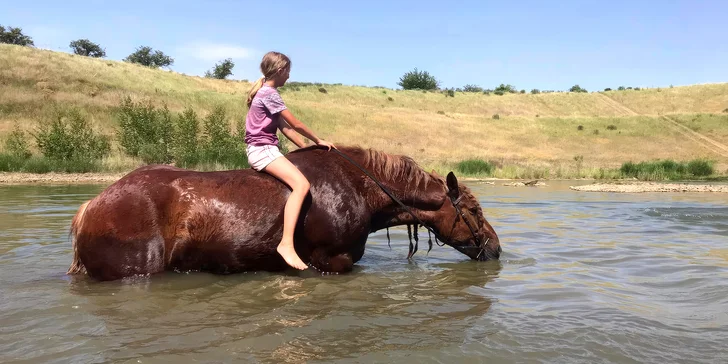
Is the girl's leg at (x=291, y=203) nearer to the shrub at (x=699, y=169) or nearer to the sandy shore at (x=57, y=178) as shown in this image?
the sandy shore at (x=57, y=178)

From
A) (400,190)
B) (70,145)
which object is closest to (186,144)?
(70,145)

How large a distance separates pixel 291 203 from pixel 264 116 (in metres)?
1.07

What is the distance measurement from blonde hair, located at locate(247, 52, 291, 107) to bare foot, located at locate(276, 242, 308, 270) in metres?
1.67

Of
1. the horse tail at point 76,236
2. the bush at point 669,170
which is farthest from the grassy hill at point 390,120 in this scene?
the horse tail at point 76,236

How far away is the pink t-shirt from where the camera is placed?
5.77 m

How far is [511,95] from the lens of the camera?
9450cm

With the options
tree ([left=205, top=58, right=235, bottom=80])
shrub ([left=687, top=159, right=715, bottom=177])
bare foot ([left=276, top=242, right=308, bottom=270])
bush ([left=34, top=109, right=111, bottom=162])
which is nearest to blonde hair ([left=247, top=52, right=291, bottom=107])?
bare foot ([left=276, top=242, right=308, bottom=270])

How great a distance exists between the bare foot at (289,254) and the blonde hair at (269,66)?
1.67m

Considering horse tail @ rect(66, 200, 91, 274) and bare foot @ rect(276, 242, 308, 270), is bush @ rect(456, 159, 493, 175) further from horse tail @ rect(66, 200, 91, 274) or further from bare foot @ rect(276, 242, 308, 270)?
horse tail @ rect(66, 200, 91, 274)

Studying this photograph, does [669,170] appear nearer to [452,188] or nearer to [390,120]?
[452,188]

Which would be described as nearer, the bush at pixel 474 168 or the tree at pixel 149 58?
the bush at pixel 474 168

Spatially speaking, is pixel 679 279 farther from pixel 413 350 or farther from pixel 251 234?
pixel 251 234

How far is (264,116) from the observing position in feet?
19.3

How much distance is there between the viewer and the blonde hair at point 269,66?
5922 millimetres
